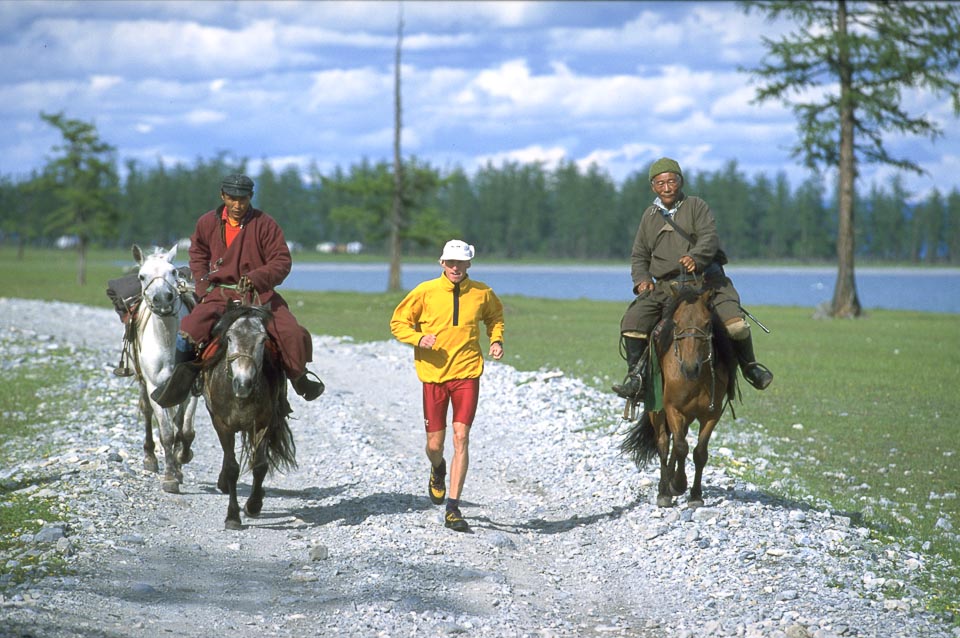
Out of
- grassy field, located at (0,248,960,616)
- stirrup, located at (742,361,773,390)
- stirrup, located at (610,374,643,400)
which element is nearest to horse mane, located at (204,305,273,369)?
stirrup, located at (610,374,643,400)

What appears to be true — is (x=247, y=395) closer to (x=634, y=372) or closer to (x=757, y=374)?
(x=634, y=372)

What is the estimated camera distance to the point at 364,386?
60.5 ft

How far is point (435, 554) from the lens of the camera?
328 inches

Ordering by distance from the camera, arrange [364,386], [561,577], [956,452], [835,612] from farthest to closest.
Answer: [364,386] < [956,452] < [561,577] < [835,612]

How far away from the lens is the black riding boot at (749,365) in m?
9.55

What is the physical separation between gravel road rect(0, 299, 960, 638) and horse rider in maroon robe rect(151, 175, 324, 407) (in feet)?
4.27

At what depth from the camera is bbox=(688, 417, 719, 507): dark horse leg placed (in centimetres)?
949

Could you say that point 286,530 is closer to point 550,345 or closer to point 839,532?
point 839,532

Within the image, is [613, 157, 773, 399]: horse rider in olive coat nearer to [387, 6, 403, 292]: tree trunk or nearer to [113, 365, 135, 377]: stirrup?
[113, 365, 135, 377]: stirrup

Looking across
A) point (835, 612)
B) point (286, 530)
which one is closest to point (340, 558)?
point (286, 530)

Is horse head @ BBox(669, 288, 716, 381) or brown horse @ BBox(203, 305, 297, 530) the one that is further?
horse head @ BBox(669, 288, 716, 381)

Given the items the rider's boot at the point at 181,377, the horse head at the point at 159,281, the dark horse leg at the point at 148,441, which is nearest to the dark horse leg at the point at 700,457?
the rider's boot at the point at 181,377

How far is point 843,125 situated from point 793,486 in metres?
31.9

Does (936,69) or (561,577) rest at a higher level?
(936,69)
